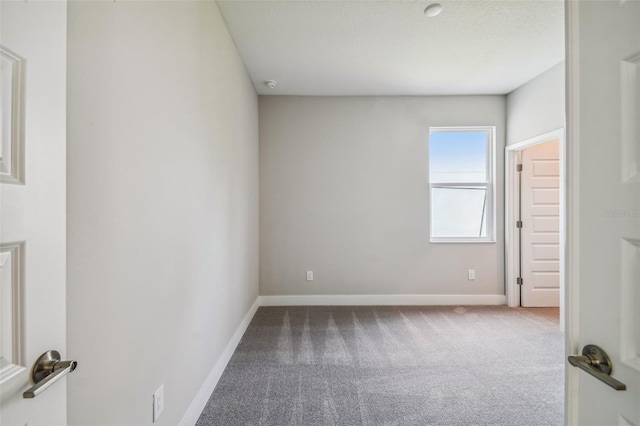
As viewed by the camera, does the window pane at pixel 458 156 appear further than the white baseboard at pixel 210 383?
Yes

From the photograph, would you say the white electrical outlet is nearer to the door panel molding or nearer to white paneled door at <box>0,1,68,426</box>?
white paneled door at <box>0,1,68,426</box>

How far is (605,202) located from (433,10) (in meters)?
2.13

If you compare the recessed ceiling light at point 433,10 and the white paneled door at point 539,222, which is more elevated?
the recessed ceiling light at point 433,10

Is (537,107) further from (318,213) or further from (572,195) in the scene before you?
(572,195)

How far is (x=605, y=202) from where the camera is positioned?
0.66 metres

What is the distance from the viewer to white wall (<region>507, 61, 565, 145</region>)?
2.97 m

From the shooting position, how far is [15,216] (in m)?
0.50

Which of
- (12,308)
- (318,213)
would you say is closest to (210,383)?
(12,308)

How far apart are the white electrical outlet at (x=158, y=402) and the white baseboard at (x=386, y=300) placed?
98.2 inches

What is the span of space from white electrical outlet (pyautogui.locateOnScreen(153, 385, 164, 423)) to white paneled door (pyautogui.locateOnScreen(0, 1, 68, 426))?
2.43ft

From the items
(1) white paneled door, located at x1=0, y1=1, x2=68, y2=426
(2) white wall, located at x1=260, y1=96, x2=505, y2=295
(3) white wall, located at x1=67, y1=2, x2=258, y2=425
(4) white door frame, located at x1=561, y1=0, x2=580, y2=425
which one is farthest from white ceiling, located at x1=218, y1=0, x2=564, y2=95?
(1) white paneled door, located at x1=0, y1=1, x2=68, y2=426

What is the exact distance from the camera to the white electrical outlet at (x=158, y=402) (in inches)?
48.9

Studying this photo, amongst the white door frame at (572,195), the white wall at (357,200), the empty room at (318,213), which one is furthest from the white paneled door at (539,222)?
the white door frame at (572,195)

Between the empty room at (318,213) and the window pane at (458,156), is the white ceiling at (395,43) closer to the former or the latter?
the empty room at (318,213)
